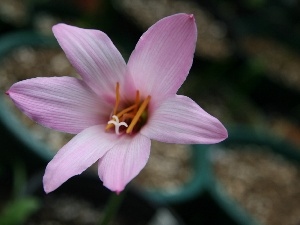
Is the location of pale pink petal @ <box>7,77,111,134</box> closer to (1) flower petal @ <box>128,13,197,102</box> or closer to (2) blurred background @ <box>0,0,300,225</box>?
(1) flower petal @ <box>128,13,197,102</box>

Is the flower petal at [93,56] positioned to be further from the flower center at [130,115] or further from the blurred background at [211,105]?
the blurred background at [211,105]

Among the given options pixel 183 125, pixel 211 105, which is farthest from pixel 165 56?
pixel 211 105

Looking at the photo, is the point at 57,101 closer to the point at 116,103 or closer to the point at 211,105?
the point at 116,103

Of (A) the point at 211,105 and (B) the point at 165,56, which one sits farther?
(A) the point at 211,105


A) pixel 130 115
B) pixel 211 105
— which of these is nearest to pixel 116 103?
pixel 130 115

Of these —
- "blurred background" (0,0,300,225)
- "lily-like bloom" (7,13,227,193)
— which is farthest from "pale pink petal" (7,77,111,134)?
"blurred background" (0,0,300,225)

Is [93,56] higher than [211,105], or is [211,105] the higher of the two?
[93,56]
